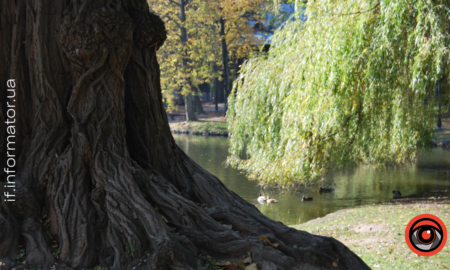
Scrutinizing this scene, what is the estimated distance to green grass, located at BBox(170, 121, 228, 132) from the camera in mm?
27406

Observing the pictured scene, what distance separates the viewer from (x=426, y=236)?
5703 millimetres

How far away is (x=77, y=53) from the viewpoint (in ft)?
11.0

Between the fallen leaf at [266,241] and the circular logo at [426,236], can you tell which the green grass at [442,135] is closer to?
the circular logo at [426,236]

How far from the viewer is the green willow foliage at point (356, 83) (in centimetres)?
648

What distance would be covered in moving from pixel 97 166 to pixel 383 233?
4810 mm

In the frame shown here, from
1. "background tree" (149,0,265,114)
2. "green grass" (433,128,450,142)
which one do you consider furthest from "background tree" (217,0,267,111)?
"green grass" (433,128,450,142)

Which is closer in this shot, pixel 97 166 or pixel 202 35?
pixel 97 166

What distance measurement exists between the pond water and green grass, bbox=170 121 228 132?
9327mm

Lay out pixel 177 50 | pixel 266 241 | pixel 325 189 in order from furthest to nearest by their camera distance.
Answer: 1. pixel 177 50
2. pixel 325 189
3. pixel 266 241

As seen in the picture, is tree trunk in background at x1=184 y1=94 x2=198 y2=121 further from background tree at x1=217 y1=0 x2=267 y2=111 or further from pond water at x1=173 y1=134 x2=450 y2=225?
pond water at x1=173 y1=134 x2=450 y2=225

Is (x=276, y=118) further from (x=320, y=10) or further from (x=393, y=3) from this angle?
(x=393, y=3)

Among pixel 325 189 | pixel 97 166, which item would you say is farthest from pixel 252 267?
pixel 325 189

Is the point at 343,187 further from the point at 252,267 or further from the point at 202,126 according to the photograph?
the point at 202,126

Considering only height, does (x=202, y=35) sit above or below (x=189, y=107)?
above
